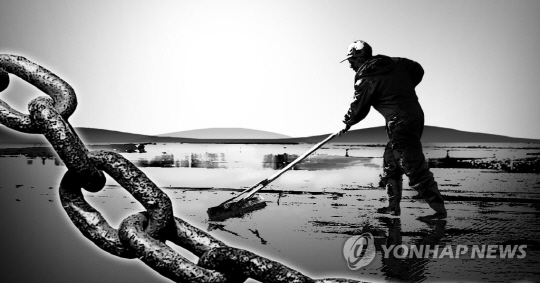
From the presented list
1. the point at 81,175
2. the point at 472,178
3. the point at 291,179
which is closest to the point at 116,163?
the point at 81,175

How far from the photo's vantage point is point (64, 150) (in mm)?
313

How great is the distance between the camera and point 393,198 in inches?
61.8

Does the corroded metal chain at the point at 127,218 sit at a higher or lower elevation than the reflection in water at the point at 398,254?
higher

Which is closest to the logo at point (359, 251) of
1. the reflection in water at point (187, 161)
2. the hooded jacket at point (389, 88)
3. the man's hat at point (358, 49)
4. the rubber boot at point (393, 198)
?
the rubber boot at point (393, 198)

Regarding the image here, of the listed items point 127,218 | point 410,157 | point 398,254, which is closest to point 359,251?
point 398,254

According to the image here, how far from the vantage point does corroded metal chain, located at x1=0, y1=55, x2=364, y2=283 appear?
26 cm

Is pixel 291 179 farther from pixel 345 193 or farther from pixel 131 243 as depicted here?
pixel 131 243

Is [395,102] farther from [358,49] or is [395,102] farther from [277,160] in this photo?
[277,160]

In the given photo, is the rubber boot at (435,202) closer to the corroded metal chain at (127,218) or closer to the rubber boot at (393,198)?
the rubber boot at (393,198)

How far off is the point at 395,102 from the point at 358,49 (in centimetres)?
19

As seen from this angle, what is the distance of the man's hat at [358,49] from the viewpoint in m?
1.27

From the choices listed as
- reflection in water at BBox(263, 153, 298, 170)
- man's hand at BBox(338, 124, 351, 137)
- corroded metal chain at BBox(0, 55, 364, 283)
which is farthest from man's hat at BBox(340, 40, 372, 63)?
corroded metal chain at BBox(0, 55, 364, 283)

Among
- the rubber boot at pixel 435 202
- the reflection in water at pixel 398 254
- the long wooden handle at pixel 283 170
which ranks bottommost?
the reflection in water at pixel 398 254

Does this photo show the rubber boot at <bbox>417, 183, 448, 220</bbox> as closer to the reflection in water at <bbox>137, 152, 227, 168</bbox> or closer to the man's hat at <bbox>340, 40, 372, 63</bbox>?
the man's hat at <bbox>340, 40, 372, 63</bbox>
